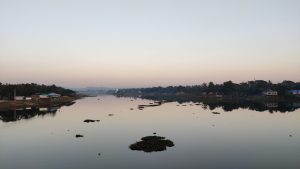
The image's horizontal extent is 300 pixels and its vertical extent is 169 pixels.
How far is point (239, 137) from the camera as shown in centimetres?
4697

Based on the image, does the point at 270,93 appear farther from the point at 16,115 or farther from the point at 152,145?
the point at 152,145

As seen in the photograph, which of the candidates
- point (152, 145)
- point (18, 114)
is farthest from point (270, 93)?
point (152, 145)

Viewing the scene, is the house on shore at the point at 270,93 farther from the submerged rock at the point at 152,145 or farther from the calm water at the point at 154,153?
the submerged rock at the point at 152,145

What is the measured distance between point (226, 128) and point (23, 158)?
3973 cm

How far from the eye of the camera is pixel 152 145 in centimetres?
4041

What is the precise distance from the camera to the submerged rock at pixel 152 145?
38.7 meters

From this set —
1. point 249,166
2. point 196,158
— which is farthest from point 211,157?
point 249,166

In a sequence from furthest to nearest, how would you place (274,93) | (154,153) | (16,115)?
1. (274,93)
2. (16,115)
3. (154,153)

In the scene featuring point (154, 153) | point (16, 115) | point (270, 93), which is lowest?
point (154, 153)

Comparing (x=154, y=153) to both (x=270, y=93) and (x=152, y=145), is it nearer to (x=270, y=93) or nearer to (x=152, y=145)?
(x=152, y=145)

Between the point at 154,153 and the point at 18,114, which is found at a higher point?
the point at 18,114

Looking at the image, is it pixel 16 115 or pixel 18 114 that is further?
pixel 18 114

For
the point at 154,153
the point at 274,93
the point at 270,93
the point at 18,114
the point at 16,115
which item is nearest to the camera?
the point at 154,153

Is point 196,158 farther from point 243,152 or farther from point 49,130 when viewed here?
point 49,130
